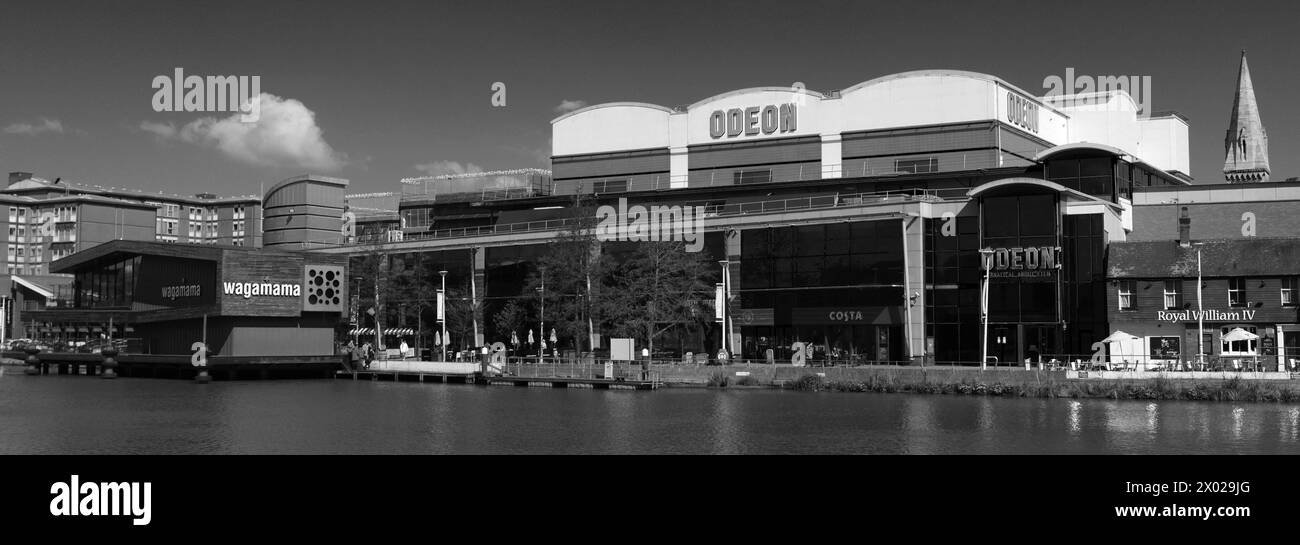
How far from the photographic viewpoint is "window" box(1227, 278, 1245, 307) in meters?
69.4

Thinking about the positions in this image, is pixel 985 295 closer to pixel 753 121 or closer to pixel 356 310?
pixel 753 121

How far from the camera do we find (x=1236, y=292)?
69.6m

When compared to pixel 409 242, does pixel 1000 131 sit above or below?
above

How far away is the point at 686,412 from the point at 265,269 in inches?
1457

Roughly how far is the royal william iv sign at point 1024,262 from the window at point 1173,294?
6713 millimetres

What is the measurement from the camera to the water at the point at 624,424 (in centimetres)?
4181

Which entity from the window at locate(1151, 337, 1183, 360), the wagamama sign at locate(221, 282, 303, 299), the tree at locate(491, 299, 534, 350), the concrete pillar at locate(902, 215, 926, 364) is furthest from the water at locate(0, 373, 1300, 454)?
the tree at locate(491, 299, 534, 350)

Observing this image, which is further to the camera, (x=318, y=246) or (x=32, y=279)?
(x=32, y=279)

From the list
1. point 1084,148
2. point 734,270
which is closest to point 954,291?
point 1084,148

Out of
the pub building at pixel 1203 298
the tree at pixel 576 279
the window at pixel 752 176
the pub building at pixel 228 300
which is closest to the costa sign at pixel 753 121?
the window at pixel 752 176
